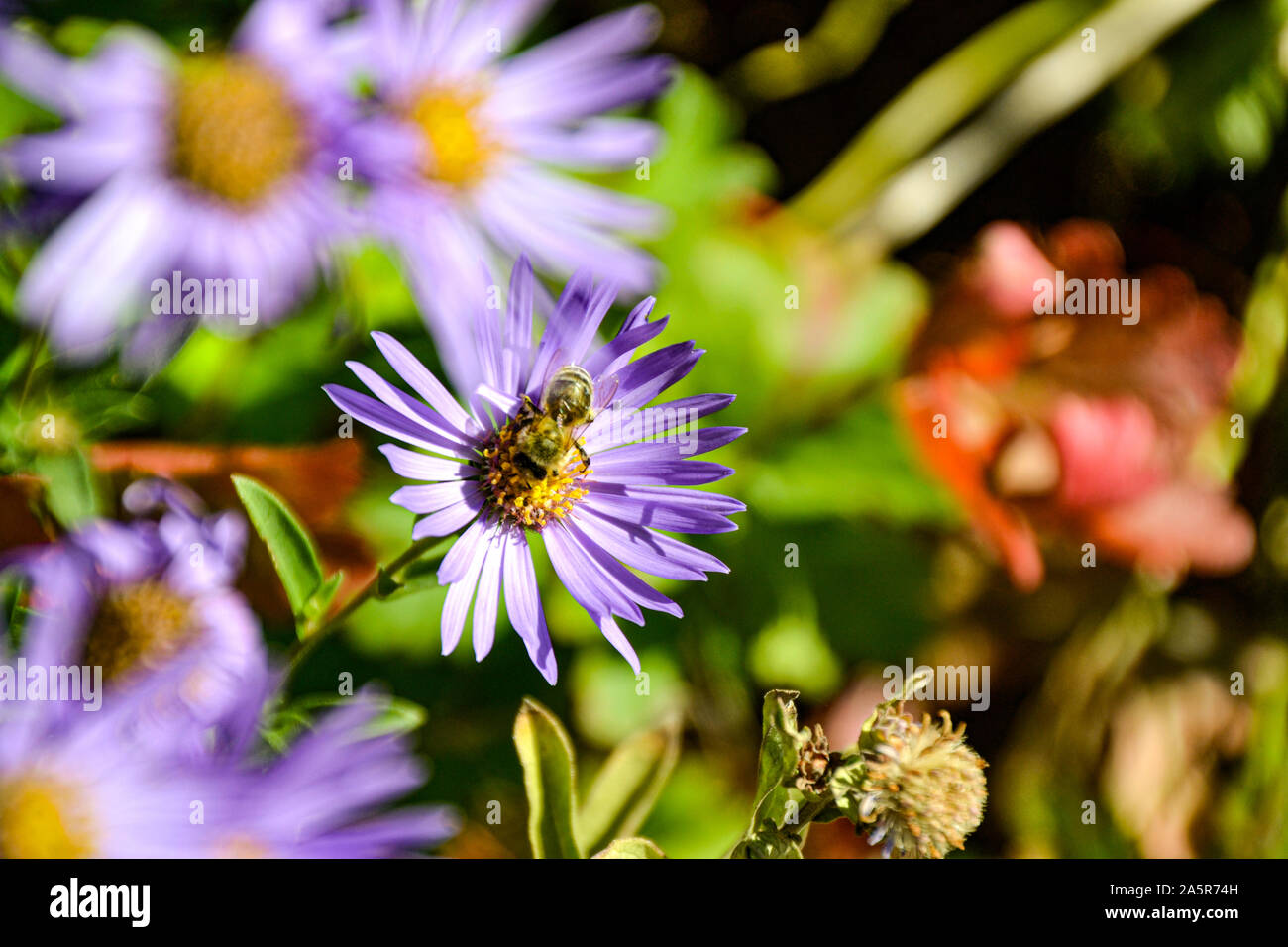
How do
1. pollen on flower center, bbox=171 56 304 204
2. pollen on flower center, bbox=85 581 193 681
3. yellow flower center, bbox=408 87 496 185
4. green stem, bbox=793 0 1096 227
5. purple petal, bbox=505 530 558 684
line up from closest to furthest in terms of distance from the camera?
purple petal, bbox=505 530 558 684
pollen on flower center, bbox=85 581 193 681
pollen on flower center, bbox=171 56 304 204
yellow flower center, bbox=408 87 496 185
green stem, bbox=793 0 1096 227

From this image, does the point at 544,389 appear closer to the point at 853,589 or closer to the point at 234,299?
the point at 234,299

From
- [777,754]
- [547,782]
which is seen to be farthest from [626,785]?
[777,754]

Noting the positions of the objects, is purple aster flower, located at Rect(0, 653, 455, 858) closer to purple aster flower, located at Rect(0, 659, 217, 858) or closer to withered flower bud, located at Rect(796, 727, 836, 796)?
purple aster flower, located at Rect(0, 659, 217, 858)

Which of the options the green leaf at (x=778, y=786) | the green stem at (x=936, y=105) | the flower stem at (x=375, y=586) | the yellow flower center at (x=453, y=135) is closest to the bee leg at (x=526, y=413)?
the flower stem at (x=375, y=586)

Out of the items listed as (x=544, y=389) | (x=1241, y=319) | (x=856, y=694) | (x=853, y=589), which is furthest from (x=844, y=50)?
(x=544, y=389)

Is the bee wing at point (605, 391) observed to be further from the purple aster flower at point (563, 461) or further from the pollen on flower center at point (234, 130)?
the pollen on flower center at point (234, 130)

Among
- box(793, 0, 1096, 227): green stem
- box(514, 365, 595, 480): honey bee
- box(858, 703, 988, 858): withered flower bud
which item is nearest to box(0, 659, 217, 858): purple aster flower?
box(514, 365, 595, 480): honey bee

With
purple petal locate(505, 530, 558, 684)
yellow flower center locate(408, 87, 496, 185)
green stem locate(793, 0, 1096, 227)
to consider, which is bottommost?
purple petal locate(505, 530, 558, 684)
